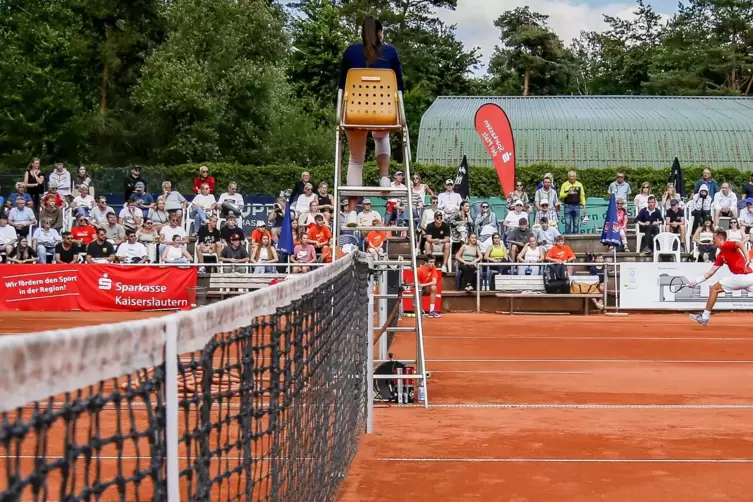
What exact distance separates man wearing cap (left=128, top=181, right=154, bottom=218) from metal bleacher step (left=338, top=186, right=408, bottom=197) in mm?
17535

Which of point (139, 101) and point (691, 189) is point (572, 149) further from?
point (139, 101)

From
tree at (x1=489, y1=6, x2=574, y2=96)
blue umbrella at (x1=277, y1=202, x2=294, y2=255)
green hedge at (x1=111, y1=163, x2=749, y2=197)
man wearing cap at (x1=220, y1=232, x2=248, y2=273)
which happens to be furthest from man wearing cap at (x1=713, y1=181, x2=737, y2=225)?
tree at (x1=489, y1=6, x2=574, y2=96)

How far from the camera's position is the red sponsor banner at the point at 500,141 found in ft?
95.3

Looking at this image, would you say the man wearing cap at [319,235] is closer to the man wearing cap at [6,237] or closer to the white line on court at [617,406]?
the man wearing cap at [6,237]

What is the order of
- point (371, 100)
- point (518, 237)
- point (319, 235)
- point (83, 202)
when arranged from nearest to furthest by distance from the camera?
point (371, 100), point (319, 235), point (518, 237), point (83, 202)

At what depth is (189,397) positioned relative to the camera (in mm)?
→ 3172

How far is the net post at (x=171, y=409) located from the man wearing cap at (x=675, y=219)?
80.1 feet

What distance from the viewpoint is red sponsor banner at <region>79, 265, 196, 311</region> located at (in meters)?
23.1

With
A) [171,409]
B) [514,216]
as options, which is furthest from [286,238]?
[171,409]

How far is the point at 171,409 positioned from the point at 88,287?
72.2 ft

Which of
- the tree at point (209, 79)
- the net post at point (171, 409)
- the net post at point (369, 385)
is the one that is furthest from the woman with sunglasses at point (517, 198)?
the net post at point (171, 409)

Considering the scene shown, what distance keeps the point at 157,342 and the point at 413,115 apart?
2406 inches

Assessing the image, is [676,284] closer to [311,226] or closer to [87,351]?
[311,226]

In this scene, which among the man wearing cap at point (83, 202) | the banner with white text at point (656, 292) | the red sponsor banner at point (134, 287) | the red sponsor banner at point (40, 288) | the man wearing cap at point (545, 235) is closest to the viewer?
the red sponsor banner at point (134, 287)
